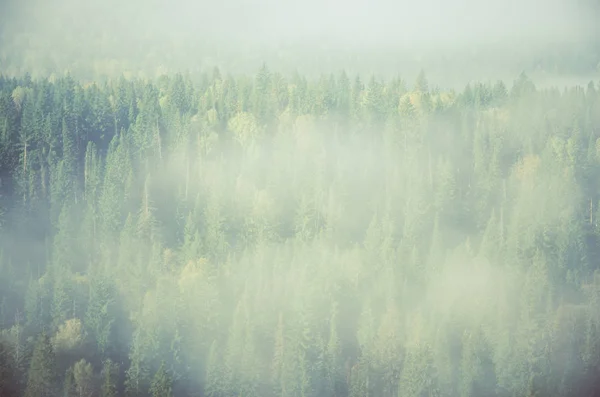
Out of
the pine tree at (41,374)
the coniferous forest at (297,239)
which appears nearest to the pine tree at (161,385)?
the coniferous forest at (297,239)

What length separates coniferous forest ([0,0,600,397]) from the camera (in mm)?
107125

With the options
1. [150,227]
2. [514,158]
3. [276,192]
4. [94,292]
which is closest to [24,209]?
[150,227]

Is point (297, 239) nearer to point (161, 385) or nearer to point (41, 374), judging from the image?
point (161, 385)

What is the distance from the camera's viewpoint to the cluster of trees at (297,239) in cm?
10719

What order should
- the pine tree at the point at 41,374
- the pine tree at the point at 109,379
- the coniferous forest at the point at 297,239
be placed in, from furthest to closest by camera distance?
the coniferous forest at the point at 297,239 < the pine tree at the point at 41,374 < the pine tree at the point at 109,379

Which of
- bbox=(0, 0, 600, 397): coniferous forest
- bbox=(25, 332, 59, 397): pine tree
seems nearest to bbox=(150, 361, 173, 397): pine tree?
bbox=(0, 0, 600, 397): coniferous forest

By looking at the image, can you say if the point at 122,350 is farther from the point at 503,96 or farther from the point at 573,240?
the point at 503,96

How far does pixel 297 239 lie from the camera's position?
134875mm

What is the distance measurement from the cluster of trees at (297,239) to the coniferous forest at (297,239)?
36 cm

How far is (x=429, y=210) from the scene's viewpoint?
140 m

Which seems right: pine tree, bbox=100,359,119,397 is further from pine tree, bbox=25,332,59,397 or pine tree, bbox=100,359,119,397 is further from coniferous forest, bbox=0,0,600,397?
pine tree, bbox=25,332,59,397

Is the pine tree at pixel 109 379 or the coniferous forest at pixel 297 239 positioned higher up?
the coniferous forest at pixel 297 239

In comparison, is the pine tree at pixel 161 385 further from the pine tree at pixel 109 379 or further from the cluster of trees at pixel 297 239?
the pine tree at pixel 109 379

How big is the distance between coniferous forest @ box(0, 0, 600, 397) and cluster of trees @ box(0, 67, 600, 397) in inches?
14.3
